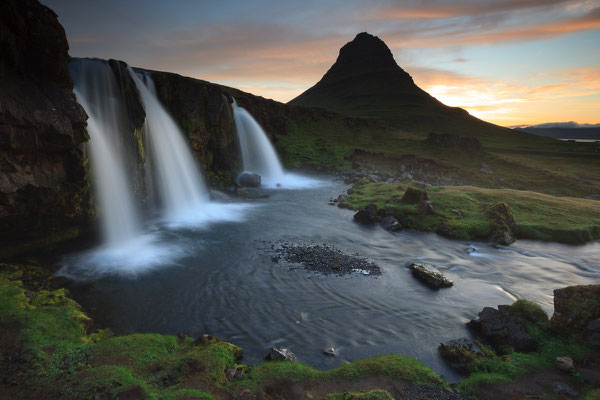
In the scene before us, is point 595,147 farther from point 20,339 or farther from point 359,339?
point 20,339

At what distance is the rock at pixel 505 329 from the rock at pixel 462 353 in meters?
1.13

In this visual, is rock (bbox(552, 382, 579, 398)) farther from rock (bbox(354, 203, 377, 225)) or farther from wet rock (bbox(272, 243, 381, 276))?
rock (bbox(354, 203, 377, 225))

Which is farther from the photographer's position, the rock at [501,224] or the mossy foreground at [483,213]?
the mossy foreground at [483,213]

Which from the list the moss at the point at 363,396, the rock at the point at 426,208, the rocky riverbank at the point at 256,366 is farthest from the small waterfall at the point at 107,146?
the rock at the point at 426,208

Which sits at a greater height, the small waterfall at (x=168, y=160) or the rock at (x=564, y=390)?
the small waterfall at (x=168, y=160)

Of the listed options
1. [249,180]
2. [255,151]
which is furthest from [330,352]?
[255,151]

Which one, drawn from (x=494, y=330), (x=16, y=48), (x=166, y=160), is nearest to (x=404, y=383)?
(x=494, y=330)

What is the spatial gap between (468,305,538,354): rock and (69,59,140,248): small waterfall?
21269 mm

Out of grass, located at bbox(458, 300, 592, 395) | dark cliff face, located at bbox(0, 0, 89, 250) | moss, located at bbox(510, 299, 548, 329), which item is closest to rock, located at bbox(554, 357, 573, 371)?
grass, located at bbox(458, 300, 592, 395)

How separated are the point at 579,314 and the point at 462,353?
14.5 feet

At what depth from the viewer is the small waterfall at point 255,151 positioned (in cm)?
5238

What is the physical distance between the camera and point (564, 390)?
8617 mm

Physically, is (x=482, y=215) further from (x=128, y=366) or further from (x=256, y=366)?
(x=128, y=366)

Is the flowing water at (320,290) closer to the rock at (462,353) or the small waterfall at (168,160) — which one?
the rock at (462,353)
